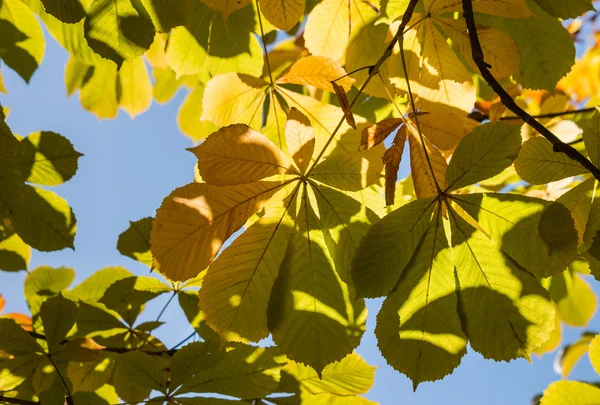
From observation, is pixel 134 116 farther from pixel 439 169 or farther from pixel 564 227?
pixel 564 227

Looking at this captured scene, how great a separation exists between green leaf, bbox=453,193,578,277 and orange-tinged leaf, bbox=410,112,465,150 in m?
0.24

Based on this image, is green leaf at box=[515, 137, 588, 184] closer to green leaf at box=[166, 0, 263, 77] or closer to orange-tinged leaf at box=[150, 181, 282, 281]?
orange-tinged leaf at box=[150, 181, 282, 281]

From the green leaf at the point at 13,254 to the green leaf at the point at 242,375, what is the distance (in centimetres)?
94

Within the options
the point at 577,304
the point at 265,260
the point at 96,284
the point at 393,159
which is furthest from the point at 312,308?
the point at 577,304

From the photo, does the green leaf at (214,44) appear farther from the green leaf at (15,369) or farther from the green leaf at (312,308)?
the green leaf at (15,369)

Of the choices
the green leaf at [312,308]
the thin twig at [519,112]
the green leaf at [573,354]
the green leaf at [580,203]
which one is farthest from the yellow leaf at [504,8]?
the green leaf at [573,354]

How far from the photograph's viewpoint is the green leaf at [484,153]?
95 centimetres

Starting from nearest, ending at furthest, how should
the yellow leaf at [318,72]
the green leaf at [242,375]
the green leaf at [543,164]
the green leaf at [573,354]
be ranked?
the green leaf at [543,164] → the yellow leaf at [318,72] → the green leaf at [242,375] → the green leaf at [573,354]

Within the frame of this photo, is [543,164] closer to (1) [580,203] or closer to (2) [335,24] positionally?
(1) [580,203]

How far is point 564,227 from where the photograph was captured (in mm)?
884

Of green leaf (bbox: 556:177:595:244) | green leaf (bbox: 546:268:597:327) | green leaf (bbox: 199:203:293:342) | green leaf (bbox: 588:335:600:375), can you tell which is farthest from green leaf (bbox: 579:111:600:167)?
green leaf (bbox: 546:268:597:327)

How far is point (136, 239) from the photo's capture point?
1.87 meters

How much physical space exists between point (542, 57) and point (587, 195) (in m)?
0.39

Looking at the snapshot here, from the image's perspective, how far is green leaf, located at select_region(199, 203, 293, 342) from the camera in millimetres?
982
